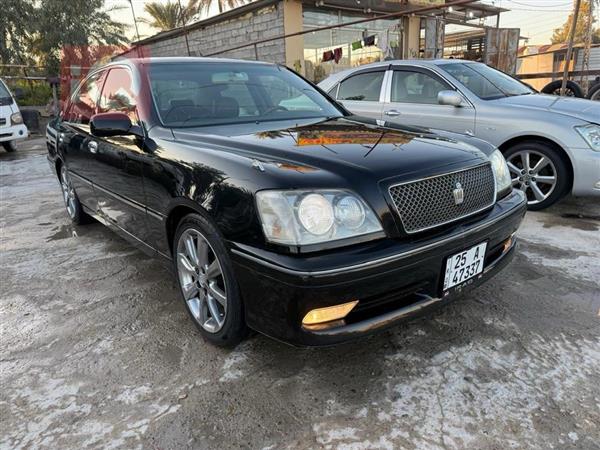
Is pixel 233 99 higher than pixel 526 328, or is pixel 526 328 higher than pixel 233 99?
pixel 233 99

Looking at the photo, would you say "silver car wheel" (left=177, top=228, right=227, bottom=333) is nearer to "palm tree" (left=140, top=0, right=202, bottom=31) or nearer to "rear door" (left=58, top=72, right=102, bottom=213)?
"rear door" (left=58, top=72, right=102, bottom=213)

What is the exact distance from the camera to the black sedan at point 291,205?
6.11ft

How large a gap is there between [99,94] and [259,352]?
8.66 feet

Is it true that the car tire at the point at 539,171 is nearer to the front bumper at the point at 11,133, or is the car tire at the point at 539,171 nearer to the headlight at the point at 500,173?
the headlight at the point at 500,173

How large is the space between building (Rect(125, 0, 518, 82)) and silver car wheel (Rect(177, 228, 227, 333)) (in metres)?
10.2

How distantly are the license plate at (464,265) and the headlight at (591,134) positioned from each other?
257cm

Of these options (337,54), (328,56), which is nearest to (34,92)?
(328,56)

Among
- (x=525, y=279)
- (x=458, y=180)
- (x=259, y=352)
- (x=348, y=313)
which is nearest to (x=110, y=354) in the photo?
(x=259, y=352)

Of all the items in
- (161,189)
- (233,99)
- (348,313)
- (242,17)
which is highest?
(242,17)

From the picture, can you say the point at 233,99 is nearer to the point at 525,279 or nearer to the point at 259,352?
the point at 259,352

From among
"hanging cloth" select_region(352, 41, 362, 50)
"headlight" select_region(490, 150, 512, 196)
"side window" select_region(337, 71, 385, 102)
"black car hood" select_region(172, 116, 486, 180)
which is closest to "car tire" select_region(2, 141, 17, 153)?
"side window" select_region(337, 71, 385, 102)

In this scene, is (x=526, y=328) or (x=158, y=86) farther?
(x=158, y=86)

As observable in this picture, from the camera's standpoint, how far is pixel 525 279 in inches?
121

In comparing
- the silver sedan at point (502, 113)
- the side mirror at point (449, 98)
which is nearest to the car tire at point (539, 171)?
the silver sedan at point (502, 113)
